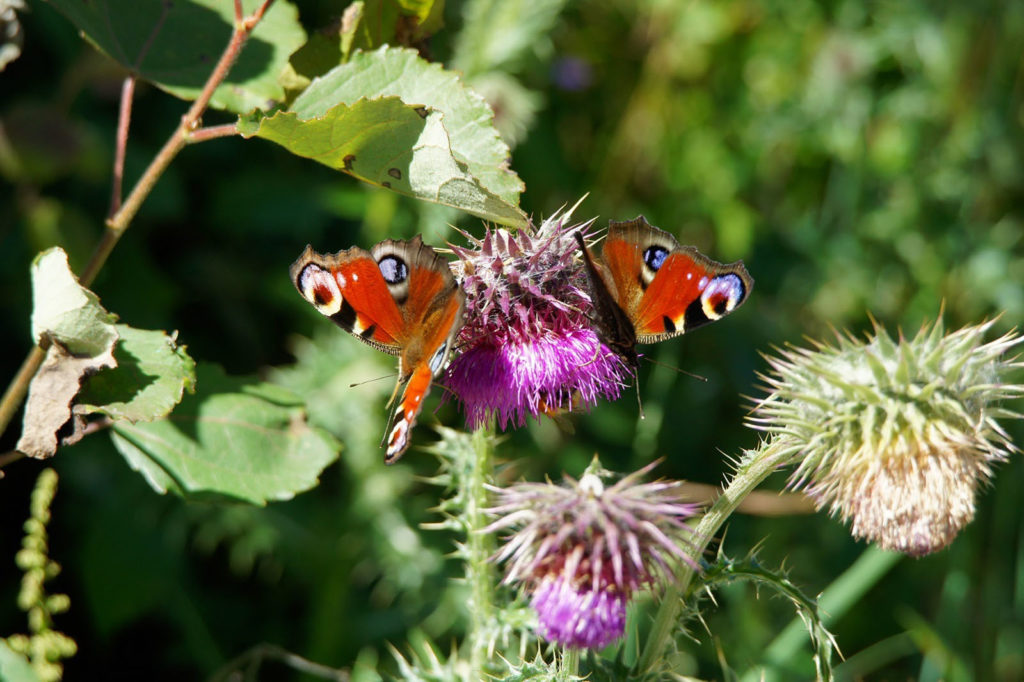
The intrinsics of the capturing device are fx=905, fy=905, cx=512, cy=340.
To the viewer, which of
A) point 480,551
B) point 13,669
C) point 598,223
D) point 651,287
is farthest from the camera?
point 598,223

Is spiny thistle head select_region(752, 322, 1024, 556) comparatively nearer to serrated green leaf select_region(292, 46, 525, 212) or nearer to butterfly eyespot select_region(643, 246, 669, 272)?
butterfly eyespot select_region(643, 246, 669, 272)

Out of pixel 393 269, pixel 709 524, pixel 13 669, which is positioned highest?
pixel 393 269

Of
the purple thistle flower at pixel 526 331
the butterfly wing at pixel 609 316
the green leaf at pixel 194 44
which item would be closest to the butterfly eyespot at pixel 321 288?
the purple thistle flower at pixel 526 331

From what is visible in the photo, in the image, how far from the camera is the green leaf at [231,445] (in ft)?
7.34

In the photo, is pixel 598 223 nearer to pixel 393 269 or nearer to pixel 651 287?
pixel 651 287

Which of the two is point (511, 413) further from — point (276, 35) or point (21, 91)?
point (21, 91)

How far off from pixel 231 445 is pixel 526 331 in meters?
0.81

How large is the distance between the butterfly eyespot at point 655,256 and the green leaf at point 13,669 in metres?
1.68

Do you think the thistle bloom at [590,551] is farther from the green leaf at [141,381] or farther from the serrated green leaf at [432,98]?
the green leaf at [141,381]

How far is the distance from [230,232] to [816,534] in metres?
3.44

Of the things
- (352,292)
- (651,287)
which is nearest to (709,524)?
(651,287)

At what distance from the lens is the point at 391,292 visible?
2.28 m

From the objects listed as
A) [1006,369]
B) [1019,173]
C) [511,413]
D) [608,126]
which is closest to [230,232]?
[608,126]

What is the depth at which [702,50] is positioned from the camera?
586 cm
